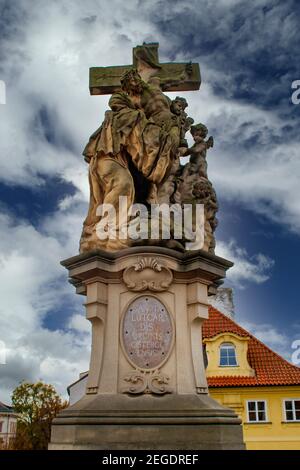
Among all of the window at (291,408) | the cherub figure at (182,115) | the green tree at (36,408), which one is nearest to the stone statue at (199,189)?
the cherub figure at (182,115)

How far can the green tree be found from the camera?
93.9 ft

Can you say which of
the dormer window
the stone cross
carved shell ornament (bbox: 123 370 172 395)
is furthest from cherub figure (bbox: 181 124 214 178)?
the dormer window

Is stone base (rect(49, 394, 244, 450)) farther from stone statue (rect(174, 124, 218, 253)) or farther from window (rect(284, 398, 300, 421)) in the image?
window (rect(284, 398, 300, 421))

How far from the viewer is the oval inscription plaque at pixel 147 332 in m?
5.15

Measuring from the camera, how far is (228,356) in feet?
69.9

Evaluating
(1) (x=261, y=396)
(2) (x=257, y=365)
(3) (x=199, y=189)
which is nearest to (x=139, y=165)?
(3) (x=199, y=189)

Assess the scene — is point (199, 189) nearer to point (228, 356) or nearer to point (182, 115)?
point (182, 115)

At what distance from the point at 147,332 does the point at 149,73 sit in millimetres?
4418

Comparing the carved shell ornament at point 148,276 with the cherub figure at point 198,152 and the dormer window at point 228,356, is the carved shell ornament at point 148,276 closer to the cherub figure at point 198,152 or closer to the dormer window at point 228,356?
the cherub figure at point 198,152

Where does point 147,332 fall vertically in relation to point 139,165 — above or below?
below

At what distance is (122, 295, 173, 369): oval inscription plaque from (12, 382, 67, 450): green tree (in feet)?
80.4

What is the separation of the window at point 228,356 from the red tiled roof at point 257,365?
2.04 ft

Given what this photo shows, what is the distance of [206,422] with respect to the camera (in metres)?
4.64

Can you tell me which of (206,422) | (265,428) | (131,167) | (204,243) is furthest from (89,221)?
(265,428)
